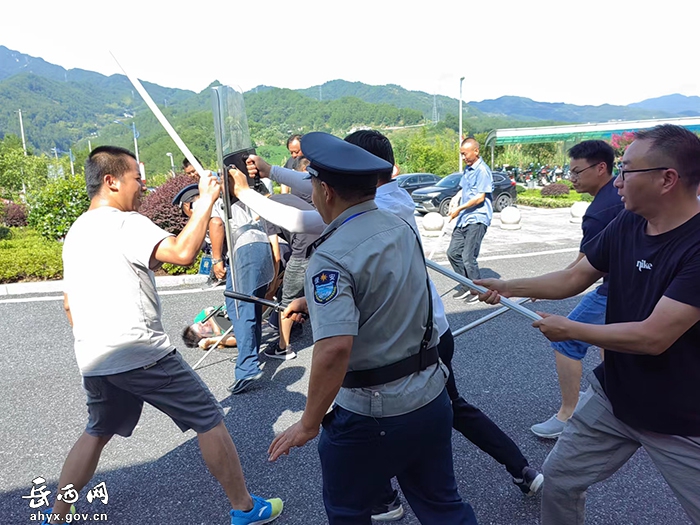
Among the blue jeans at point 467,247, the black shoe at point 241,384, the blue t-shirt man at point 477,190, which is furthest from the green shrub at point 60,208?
the black shoe at point 241,384

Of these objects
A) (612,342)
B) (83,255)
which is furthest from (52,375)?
(612,342)

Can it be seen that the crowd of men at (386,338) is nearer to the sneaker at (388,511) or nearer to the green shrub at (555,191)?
the sneaker at (388,511)

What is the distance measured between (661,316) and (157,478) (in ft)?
9.17

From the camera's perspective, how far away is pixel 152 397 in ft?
7.95

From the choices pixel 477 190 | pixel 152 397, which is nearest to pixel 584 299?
pixel 152 397

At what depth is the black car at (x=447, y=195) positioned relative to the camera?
17672mm

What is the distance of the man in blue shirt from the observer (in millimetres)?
6309

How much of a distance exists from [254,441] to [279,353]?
1537 millimetres

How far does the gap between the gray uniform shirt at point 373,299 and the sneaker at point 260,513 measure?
3.75 ft

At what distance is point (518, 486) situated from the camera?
9.18 ft

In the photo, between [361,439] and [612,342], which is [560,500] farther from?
[361,439]

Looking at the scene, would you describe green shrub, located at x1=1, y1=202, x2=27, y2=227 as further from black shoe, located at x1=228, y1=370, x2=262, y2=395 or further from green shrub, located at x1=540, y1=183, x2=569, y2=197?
green shrub, located at x1=540, y1=183, x2=569, y2=197

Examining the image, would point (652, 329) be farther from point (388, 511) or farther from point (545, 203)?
point (545, 203)

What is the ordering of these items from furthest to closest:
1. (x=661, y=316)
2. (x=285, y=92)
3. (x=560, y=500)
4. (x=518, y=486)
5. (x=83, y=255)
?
(x=285, y=92), (x=518, y=486), (x=83, y=255), (x=560, y=500), (x=661, y=316)
